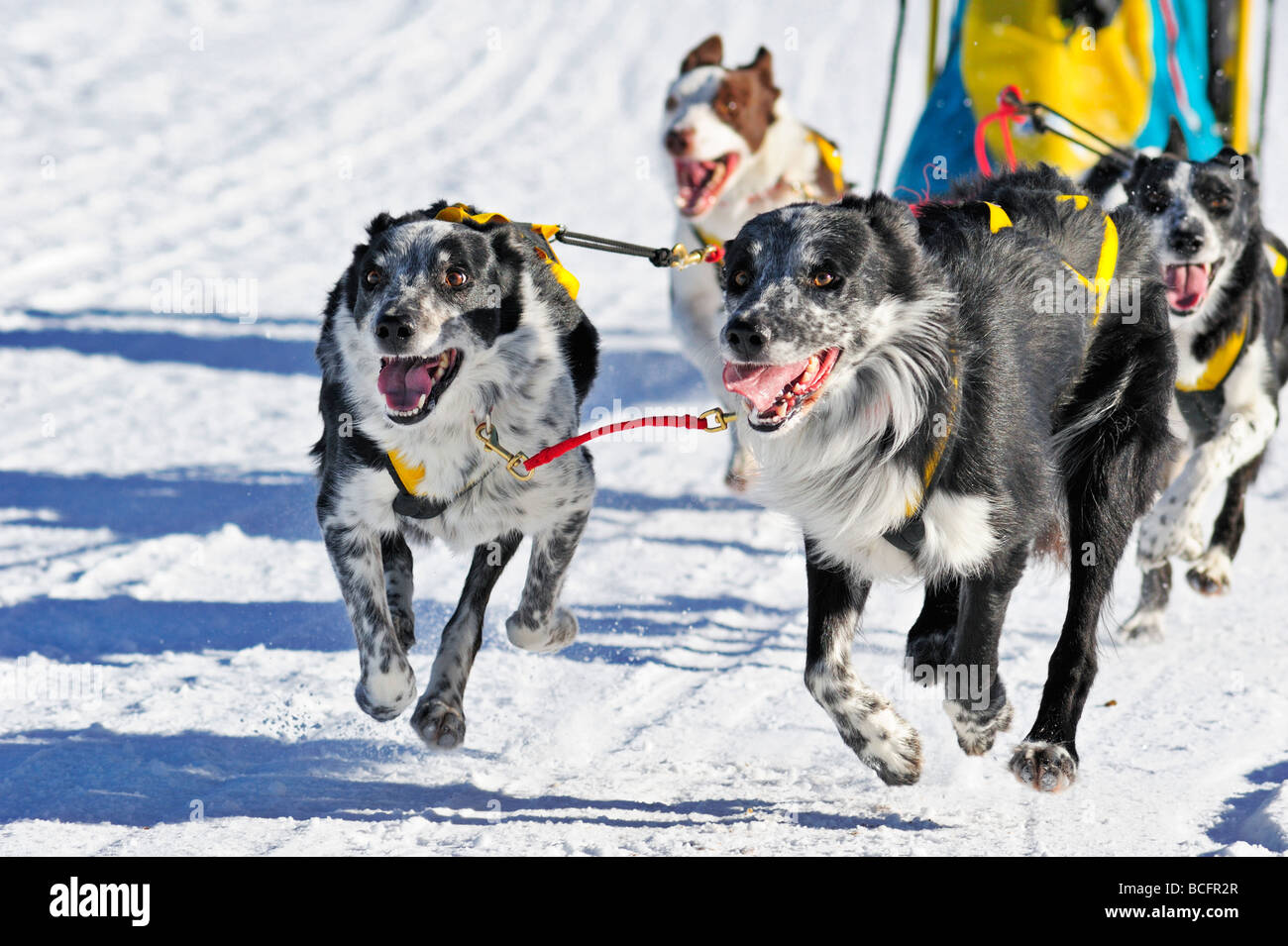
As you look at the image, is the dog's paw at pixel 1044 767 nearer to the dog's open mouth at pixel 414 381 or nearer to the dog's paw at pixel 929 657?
the dog's paw at pixel 929 657

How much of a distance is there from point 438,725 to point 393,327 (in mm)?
905

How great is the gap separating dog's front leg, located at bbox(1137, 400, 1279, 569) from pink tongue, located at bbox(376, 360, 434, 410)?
212 centimetres

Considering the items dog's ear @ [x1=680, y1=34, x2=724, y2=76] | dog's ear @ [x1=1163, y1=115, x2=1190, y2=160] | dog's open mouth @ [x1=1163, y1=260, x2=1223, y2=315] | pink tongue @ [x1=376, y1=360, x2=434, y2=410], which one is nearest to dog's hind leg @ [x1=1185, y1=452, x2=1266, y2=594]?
dog's open mouth @ [x1=1163, y1=260, x2=1223, y2=315]

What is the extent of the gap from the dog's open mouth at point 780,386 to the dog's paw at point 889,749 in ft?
2.20

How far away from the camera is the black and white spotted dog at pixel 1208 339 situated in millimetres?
3896

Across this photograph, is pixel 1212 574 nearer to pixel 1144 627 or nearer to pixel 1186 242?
pixel 1144 627

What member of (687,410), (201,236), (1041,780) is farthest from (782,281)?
(201,236)

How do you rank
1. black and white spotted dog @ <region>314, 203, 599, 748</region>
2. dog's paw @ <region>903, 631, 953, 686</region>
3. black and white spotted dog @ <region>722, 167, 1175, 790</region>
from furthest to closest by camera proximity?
dog's paw @ <region>903, 631, 953, 686</region>, black and white spotted dog @ <region>314, 203, 599, 748</region>, black and white spotted dog @ <region>722, 167, 1175, 790</region>

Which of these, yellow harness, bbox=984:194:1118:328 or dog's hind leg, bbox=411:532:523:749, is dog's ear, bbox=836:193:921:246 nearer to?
yellow harness, bbox=984:194:1118:328

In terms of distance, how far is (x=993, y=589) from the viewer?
107 inches

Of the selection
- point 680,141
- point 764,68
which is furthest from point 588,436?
point 764,68

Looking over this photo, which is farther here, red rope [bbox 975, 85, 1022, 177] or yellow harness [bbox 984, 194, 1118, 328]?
red rope [bbox 975, 85, 1022, 177]

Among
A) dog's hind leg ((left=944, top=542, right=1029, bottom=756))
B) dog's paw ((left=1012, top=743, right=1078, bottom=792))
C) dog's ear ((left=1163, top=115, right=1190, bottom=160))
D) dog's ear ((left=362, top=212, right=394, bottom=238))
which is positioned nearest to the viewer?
dog's hind leg ((left=944, top=542, right=1029, bottom=756))

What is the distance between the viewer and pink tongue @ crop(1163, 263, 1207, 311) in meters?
3.93
